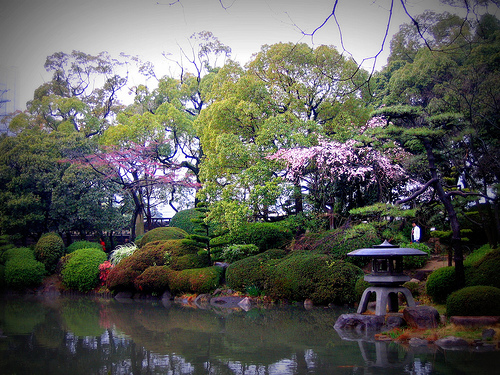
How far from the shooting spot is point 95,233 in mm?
21047

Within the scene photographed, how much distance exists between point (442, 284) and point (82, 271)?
12.8 meters

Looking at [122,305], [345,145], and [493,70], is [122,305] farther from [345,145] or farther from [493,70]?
[493,70]

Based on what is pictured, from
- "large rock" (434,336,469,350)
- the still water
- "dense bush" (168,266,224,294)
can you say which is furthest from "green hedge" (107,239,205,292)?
"large rock" (434,336,469,350)

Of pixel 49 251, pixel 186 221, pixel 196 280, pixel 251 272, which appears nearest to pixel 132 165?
pixel 186 221

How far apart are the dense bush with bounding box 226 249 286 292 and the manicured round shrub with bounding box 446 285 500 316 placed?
609cm

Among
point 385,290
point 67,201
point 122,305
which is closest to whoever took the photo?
point 385,290

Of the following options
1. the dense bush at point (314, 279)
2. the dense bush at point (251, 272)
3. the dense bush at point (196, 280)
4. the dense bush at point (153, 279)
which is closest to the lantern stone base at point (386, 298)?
the dense bush at point (314, 279)

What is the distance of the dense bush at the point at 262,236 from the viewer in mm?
14039

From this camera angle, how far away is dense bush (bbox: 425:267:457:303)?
818cm

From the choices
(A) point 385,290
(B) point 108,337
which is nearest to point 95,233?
(B) point 108,337

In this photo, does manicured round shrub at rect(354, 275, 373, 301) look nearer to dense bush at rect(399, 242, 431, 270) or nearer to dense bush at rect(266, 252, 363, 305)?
dense bush at rect(266, 252, 363, 305)

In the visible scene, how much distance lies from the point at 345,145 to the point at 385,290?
6176 mm

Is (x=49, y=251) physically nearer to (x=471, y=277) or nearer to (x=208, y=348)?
(x=208, y=348)

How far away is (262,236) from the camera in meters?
14.0
